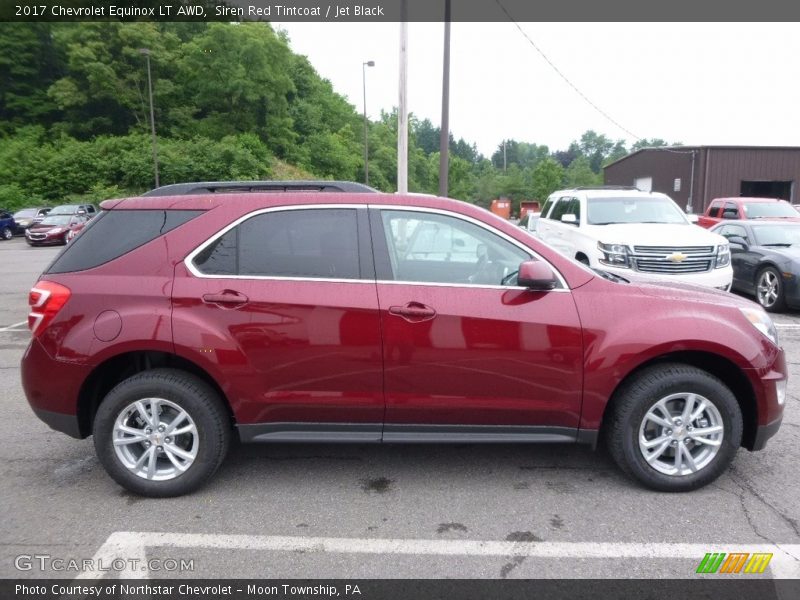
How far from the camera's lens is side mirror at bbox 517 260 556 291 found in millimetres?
3389

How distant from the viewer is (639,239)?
28.1 ft

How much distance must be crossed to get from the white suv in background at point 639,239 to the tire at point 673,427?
4.22 m

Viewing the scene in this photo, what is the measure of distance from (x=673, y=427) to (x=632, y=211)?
23.6ft

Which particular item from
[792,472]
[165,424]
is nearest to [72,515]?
[165,424]

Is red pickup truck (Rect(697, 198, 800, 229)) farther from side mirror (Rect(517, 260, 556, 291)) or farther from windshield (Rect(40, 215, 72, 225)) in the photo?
windshield (Rect(40, 215, 72, 225))

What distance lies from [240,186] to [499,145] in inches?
5663

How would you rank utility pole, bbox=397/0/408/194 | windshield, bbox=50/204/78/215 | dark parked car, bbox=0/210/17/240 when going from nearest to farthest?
utility pole, bbox=397/0/408/194 < windshield, bbox=50/204/78/215 < dark parked car, bbox=0/210/17/240

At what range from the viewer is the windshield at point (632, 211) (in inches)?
389

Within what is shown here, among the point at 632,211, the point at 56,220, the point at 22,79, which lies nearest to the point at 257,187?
the point at 632,211

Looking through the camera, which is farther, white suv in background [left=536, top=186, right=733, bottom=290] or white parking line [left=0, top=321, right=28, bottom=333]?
white parking line [left=0, top=321, right=28, bottom=333]

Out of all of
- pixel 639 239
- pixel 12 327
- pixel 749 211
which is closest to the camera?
pixel 639 239

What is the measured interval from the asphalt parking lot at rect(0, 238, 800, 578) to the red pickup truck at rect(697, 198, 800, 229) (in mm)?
12528

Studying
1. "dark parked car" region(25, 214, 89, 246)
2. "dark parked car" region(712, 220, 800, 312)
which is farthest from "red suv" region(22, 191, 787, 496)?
"dark parked car" region(25, 214, 89, 246)

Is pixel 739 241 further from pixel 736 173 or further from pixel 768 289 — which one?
pixel 736 173
